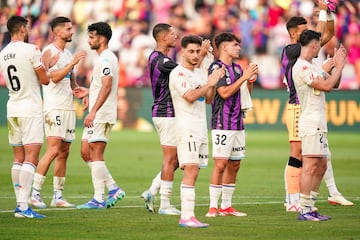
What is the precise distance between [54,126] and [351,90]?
58.4 feet

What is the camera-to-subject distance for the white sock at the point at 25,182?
43.5 feet

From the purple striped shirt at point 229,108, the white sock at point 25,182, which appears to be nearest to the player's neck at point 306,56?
the purple striped shirt at point 229,108

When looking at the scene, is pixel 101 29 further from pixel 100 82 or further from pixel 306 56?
pixel 306 56

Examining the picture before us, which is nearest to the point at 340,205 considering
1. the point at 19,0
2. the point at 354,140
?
the point at 354,140

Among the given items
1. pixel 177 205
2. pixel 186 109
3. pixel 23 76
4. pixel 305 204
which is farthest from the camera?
pixel 177 205

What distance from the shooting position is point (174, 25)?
36156 mm

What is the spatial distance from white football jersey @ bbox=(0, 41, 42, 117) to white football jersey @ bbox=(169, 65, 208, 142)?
6.51ft

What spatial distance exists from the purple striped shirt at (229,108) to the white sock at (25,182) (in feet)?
8.22

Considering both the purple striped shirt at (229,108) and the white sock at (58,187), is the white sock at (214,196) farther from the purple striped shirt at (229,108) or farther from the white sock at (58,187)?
the white sock at (58,187)

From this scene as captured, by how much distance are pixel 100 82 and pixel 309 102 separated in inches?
127

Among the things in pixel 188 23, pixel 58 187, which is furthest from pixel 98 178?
pixel 188 23

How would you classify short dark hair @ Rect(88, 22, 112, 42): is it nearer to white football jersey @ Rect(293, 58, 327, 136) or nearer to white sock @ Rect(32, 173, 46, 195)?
white sock @ Rect(32, 173, 46, 195)

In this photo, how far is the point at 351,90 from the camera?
1240 inches

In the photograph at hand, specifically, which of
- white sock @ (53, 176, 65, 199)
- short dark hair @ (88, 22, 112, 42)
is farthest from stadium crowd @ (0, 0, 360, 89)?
white sock @ (53, 176, 65, 199)
